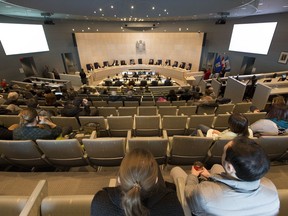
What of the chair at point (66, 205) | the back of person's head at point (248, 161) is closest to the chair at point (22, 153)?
the chair at point (66, 205)

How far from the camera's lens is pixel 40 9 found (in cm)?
652

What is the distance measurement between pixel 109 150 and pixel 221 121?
2381 mm

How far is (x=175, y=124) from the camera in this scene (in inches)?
124

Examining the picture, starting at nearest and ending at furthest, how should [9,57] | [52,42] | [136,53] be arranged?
[9,57] < [52,42] < [136,53]

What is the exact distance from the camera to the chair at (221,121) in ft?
10.2

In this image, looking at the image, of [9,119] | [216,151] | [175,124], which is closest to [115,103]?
[175,124]

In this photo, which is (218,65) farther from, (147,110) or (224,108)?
(147,110)

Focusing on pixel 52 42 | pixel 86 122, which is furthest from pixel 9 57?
pixel 86 122

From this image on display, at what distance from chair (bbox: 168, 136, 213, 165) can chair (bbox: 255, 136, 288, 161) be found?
67 centimetres

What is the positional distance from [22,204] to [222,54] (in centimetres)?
1300

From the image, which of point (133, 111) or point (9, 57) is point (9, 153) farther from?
point (9, 57)

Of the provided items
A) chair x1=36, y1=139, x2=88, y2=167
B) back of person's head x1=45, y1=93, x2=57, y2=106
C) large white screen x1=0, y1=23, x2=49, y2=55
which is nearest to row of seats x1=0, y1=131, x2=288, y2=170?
chair x1=36, y1=139, x2=88, y2=167

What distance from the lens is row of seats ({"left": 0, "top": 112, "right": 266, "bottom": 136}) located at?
3045mm

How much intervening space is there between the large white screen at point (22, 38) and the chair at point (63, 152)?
28.6 ft
